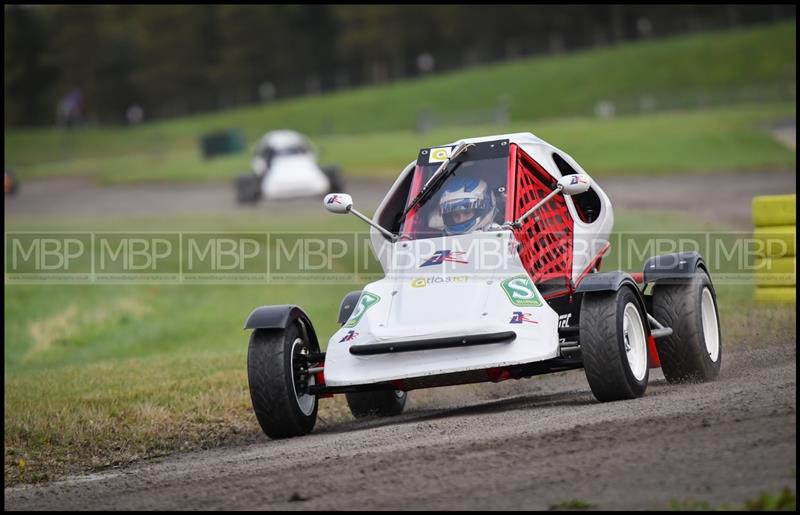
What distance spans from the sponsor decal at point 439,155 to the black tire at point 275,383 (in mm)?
2118

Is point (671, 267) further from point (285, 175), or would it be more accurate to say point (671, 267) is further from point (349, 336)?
point (285, 175)

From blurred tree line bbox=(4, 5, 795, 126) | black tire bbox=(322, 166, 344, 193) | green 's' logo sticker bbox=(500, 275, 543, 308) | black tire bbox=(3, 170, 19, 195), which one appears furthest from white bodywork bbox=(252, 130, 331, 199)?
blurred tree line bbox=(4, 5, 795, 126)

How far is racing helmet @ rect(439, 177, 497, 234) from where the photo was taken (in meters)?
10.6

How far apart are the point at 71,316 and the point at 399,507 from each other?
16.2m

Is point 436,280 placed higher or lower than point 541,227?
lower

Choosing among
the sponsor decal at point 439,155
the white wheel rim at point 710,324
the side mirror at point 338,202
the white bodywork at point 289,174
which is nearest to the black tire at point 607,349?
the white wheel rim at point 710,324

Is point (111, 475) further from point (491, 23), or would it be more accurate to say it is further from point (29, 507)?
point (491, 23)

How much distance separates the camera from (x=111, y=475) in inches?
363

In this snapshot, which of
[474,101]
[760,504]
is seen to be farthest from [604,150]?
[760,504]

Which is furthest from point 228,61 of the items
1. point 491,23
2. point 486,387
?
point 486,387

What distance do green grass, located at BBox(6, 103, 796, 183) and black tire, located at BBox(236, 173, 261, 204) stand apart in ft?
19.9

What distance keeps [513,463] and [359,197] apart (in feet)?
92.7

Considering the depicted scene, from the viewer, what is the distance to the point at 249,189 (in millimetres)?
36062

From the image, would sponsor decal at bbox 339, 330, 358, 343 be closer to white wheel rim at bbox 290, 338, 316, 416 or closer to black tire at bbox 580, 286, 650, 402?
white wheel rim at bbox 290, 338, 316, 416
